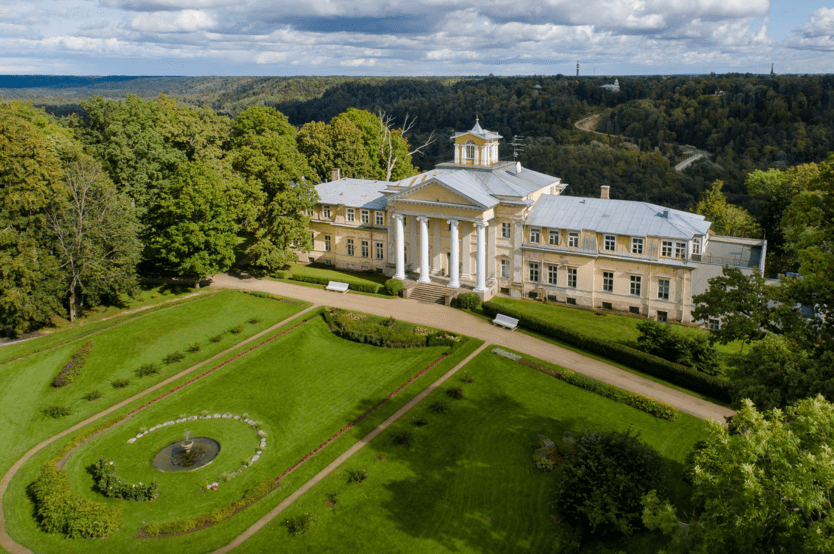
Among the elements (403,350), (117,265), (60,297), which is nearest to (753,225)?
(403,350)

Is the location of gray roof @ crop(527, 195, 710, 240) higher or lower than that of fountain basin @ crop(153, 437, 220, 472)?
higher

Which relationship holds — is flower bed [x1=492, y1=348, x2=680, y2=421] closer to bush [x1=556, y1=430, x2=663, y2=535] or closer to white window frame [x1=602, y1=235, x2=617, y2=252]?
bush [x1=556, y1=430, x2=663, y2=535]

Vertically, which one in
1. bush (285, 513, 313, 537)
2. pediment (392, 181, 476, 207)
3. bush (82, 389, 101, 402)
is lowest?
bush (285, 513, 313, 537)

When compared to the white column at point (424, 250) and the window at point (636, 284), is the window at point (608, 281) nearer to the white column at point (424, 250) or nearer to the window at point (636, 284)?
the window at point (636, 284)

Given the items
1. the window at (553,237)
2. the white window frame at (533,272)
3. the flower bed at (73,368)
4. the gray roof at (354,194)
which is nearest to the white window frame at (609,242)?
the window at (553,237)

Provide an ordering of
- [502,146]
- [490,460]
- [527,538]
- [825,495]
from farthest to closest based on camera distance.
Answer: [502,146], [490,460], [527,538], [825,495]

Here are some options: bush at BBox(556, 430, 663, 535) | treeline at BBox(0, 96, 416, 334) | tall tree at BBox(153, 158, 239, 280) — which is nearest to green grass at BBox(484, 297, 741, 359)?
Result: bush at BBox(556, 430, 663, 535)

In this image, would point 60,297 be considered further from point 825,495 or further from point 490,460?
point 825,495
